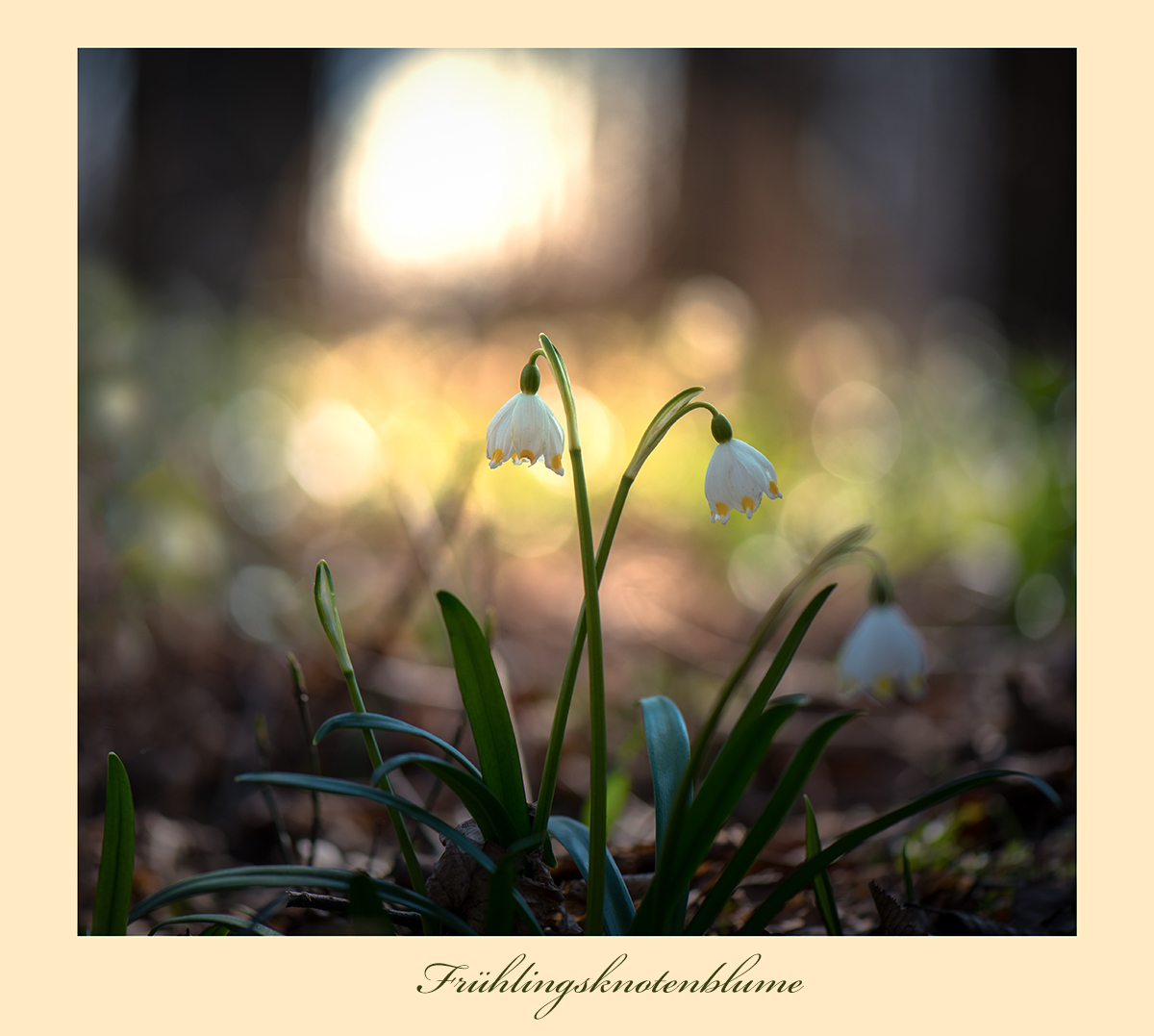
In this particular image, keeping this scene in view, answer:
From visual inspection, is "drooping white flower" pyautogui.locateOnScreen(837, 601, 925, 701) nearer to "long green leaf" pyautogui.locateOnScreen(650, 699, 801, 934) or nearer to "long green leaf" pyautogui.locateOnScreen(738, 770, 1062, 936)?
"long green leaf" pyautogui.locateOnScreen(738, 770, 1062, 936)

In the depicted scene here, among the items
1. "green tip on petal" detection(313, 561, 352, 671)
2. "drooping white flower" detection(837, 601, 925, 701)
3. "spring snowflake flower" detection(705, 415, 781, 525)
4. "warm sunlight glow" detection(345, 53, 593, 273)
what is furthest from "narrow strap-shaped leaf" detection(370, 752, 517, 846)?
"warm sunlight glow" detection(345, 53, 593, 273)

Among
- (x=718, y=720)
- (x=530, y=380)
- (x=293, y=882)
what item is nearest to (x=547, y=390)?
(x=530, y=380)

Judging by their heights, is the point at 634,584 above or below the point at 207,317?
below

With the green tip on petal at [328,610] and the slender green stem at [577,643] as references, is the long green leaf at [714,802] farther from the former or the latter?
the green tip on petal at [328,610]

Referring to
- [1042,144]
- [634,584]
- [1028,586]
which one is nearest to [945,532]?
[1028,586]
